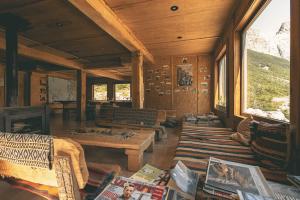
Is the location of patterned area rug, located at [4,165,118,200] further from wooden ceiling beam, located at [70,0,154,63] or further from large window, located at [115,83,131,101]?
large window, located at [115,83,131,101]

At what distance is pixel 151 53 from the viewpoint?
17.1 ft

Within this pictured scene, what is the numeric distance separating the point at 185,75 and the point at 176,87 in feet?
1.63

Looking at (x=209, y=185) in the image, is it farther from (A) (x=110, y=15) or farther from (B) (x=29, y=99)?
(B) (x=29, y=99)

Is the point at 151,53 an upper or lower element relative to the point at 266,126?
upper

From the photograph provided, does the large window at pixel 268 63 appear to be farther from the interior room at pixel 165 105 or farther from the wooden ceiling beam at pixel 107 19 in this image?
the wooden ceiling beam at pixel 107 19

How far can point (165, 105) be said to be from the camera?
215 inches

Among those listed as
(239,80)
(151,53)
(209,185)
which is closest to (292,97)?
(209,185)

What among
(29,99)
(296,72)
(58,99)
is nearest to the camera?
(296,72)

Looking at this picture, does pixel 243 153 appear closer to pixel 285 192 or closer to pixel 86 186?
pixel 285 192

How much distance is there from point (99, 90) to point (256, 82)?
10.8m

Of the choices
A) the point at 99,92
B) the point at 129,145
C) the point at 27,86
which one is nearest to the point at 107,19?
the point at 129,145

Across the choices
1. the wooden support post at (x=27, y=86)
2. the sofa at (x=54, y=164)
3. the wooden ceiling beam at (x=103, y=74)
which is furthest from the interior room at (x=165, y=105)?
the wooden ceiling beam at (x=103, y=74)

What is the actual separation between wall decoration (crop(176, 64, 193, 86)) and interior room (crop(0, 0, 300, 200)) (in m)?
0.03

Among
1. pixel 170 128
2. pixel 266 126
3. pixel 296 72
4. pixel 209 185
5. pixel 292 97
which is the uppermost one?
pixel 296 72
